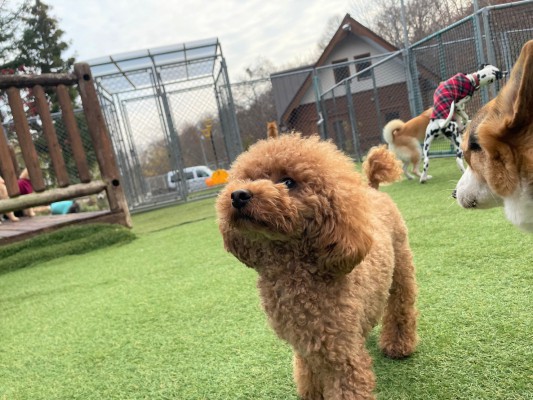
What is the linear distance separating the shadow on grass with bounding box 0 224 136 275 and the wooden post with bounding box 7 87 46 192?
0.79m

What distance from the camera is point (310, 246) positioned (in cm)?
141

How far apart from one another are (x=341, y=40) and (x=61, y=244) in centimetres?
1659

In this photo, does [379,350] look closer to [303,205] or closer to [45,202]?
[303,205]

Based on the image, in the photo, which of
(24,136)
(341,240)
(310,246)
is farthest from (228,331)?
(24,136)

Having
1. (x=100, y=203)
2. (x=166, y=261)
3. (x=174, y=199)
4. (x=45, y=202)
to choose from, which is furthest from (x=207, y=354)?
(x=100, y=203)

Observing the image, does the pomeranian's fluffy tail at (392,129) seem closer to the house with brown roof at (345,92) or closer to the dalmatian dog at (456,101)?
the dalmatian dog at (456,101)

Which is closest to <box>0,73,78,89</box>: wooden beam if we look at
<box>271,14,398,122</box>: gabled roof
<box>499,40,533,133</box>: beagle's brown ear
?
<box>499,40,533,133</box>: beagle's brown ear

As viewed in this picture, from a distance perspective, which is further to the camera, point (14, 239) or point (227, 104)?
point (227, 104)

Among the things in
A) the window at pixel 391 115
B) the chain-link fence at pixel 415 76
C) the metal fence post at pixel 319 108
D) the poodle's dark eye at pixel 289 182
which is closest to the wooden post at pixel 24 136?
the poodle's dark eye at pixel 289 182

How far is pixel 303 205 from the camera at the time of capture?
4.47 feet

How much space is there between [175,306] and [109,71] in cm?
920

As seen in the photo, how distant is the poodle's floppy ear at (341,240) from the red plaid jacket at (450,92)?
4636mm

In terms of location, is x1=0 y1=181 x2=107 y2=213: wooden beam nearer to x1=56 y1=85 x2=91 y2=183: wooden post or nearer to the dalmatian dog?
x1=56 y1=85 x2=91 y2=183: wooden post

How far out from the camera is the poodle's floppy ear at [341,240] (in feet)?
4.40
